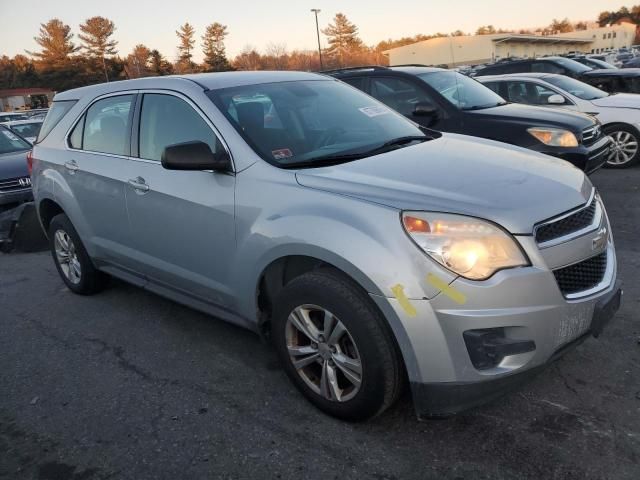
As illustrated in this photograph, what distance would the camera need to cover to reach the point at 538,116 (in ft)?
22.4

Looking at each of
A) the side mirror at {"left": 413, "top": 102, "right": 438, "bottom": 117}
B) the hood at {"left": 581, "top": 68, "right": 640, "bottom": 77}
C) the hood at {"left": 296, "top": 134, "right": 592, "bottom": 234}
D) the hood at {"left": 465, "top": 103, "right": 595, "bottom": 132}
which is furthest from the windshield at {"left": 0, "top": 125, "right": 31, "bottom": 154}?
the hood at {"left": 581, "top": 68, "right": 640, "bottom": 77}

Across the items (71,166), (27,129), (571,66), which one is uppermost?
(27,129)

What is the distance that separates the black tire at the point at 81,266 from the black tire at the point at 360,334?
254cm

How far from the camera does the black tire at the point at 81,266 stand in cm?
466

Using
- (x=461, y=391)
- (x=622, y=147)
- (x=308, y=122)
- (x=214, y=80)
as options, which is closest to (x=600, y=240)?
(x=461, y=391)

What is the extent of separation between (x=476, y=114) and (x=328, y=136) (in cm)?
391

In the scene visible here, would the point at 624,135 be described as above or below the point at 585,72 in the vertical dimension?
below

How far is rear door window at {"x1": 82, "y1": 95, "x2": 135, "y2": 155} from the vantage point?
158 inches

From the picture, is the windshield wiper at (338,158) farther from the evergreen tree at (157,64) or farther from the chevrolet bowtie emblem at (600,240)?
the evergreen tree at (157,64)

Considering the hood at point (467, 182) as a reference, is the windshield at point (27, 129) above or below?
above

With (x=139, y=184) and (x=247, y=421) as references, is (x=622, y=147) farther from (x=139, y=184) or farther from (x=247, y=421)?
(x=247, y=421)

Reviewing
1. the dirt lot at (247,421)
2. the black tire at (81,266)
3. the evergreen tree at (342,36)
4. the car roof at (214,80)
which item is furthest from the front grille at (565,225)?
the evergreen tree at (342,36)

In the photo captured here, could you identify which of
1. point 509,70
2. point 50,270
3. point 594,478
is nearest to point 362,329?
point 594,478

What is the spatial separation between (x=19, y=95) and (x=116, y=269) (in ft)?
249
